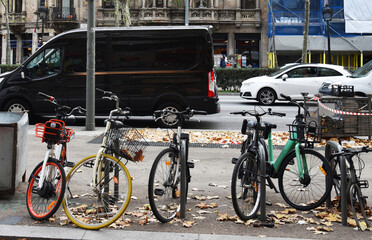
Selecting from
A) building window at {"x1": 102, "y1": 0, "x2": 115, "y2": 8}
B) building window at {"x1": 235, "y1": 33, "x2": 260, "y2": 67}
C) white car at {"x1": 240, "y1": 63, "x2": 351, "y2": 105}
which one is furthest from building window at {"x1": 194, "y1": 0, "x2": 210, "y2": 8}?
white car at {"x1": 240, "y1": 63, "x2": 351, "y2": 105}

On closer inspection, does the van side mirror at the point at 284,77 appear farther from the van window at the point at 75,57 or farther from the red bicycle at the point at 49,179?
the red bicycle at the point at 49,179

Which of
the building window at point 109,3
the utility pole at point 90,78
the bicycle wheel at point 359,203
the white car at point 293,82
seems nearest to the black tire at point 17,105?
the utility pole at point 90,78

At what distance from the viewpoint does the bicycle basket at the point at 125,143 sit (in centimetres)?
488

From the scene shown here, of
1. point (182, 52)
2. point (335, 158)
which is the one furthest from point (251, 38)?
point (335, 158)

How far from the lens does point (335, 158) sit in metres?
5.49

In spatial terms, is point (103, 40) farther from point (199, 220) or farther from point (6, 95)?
point (199, 220)

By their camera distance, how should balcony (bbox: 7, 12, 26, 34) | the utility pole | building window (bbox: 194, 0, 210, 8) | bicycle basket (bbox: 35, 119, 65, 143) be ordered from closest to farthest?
bicycle basket (bbox: 35, 119, 65, 143) < the utility pole < building window (bbox: 194, 0, 210, 8) < balcony (bbox: 7, 12, 26, 34)

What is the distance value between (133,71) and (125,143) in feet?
26.3

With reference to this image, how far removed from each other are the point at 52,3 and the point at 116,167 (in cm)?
4097

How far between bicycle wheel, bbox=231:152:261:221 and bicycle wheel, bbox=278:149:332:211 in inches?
19.0

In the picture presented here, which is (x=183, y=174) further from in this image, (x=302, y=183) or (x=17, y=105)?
(x=17, y=105)

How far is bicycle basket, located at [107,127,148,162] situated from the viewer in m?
4.88

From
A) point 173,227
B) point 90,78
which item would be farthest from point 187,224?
point 90,78

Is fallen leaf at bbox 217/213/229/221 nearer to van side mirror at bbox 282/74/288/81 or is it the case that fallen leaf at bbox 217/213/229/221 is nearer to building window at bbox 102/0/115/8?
van side mirror at bbox 282/74/288/81
